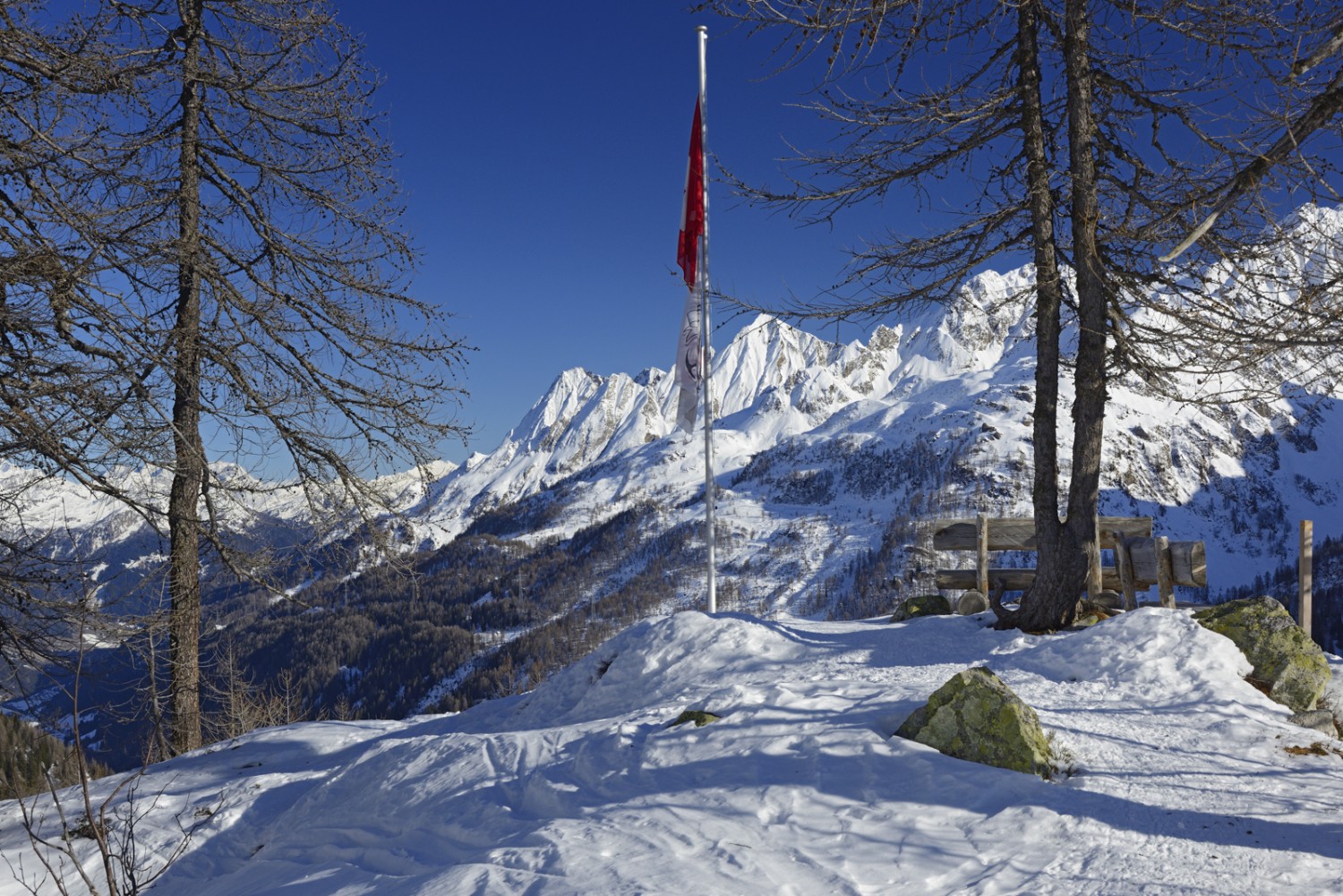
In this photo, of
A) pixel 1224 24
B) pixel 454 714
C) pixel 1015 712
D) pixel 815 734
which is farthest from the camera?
pixel 454 714

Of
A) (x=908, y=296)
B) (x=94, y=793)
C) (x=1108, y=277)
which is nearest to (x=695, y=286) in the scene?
(x=908, y=296)

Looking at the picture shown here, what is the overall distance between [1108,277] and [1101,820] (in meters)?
6.14

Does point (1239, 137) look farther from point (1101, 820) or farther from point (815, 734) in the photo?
point (815, 734)

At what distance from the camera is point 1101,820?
188 inches

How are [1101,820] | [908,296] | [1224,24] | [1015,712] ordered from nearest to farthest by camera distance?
[1101,820] < [1015,712] < [1224,24] < [908,296]

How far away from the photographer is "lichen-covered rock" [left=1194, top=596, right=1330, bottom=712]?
7.06 m

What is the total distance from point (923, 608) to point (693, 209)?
683cm

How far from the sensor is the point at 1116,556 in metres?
11.0

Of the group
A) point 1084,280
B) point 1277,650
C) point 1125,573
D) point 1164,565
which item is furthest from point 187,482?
point 1164,565

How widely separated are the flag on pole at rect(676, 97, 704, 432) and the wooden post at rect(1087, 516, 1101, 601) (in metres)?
5.47

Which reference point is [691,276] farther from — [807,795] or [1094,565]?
[807,795]

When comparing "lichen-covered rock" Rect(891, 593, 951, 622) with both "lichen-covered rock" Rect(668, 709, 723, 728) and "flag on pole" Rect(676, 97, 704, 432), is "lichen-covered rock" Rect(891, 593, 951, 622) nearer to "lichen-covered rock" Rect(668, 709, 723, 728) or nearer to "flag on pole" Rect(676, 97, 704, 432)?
"flag on pole" Rect(676, 97, 704, 432)

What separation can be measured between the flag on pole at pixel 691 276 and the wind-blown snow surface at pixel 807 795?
175 inches

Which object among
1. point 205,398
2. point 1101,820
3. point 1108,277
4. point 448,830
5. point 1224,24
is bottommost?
point 448,830
